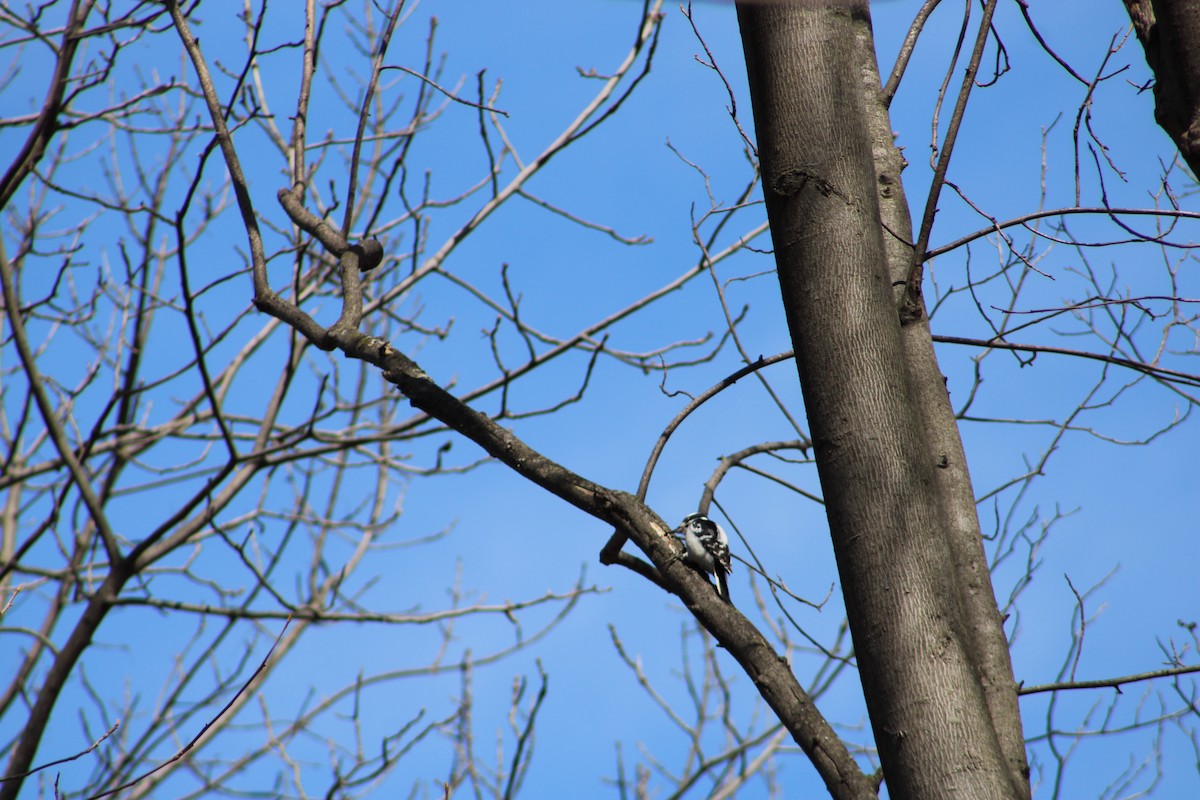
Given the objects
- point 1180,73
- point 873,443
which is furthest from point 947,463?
point 1180,73

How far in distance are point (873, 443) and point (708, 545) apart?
150cm

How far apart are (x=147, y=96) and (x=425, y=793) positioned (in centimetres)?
351

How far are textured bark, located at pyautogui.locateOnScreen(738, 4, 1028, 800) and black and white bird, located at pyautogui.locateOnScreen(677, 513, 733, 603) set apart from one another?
930 mm

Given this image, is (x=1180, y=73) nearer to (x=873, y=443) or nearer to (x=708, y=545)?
(x=873, y=443)

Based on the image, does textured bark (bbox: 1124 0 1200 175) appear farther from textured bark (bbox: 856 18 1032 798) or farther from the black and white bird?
the black and white bird

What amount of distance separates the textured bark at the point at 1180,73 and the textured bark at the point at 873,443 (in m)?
0.55

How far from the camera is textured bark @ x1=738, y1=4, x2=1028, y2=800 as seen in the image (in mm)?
1608

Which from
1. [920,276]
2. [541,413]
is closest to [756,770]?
[541,413]

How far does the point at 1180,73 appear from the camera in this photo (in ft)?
6.05

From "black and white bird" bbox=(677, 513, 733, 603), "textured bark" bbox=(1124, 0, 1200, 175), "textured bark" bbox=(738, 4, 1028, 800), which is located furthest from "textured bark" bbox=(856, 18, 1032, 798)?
"black and white bird" bbox=(677, 513, 733, 603)

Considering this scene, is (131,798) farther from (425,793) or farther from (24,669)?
(425,793)

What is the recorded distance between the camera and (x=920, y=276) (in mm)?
2178

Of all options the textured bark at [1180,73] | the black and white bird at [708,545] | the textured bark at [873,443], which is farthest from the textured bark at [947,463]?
the black and white bird at [708,545]

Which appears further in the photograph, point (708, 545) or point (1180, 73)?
point (708, 545)
